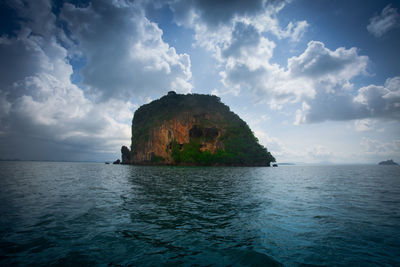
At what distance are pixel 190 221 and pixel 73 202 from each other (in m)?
9.38

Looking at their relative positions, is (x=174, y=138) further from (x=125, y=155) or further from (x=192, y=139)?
(x=125, y=155)

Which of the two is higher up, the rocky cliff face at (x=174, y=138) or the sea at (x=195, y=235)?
the rocky cliff face at (x=174, y=138)

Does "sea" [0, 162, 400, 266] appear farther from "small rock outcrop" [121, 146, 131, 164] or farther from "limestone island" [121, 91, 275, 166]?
"small rock outcrop" [121, 146, 131, 164]

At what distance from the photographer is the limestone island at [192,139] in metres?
109

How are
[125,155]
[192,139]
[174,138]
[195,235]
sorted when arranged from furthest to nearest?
[125,155], [192,139], [174,138], [195,235]

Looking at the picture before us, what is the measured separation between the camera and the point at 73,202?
12.5 m

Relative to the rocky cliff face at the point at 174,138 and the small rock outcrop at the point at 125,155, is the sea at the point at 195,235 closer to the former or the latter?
the rocky cliff face at the point at 174,138

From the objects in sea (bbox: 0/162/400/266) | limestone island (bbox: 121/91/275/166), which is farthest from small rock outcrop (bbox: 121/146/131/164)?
sea (bbox: 0/162/400/266)

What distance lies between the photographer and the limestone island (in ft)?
357

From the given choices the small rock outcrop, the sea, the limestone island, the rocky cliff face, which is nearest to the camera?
the sea

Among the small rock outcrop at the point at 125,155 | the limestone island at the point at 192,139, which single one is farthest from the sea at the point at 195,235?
the small rock outcrop at the point at 125,155

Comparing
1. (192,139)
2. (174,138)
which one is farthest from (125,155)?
(192,139)

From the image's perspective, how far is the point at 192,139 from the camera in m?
118

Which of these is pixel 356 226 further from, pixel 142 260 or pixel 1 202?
pixel 1 202
